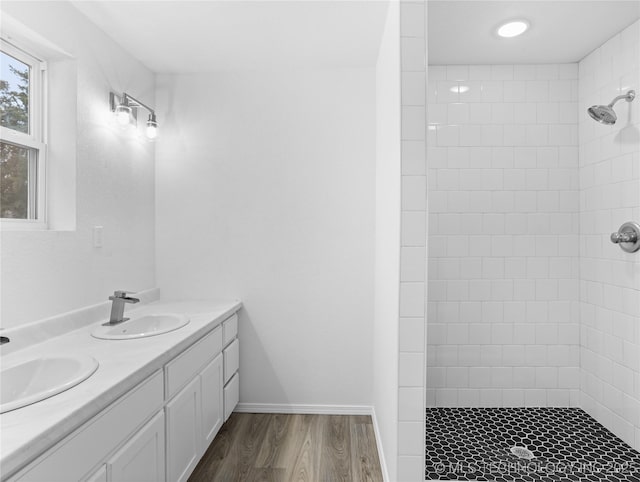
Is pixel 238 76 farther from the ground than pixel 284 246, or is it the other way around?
pixel 238 76

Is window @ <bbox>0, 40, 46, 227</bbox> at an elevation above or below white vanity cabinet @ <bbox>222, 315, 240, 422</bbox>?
above

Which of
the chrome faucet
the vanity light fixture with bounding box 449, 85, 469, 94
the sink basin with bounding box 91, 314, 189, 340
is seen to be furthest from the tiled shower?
the chrome faucet

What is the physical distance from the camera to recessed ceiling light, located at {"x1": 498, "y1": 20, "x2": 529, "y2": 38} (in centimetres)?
220

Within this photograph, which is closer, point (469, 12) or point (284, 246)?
point (469, 12)

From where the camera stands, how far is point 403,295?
165 centimetres

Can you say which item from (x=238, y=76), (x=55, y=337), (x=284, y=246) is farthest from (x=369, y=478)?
(x=238, y=76)

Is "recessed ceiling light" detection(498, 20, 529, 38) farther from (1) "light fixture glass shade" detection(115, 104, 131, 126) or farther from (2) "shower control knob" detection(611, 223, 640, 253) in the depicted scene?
(1) "light fixture glass shade" detection(115, 104, 131, 126)

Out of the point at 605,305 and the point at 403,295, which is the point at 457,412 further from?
the point at 403,295

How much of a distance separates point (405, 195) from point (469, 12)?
3.89 feet

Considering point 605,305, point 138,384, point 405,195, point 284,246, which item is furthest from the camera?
point 284,246

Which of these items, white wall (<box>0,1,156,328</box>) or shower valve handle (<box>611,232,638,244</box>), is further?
shower valve handle (<box>611,232,638,244</box>)

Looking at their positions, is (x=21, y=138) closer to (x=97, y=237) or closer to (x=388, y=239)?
(x=97, y=237)

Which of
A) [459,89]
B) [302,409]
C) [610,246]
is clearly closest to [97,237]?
[302,409]

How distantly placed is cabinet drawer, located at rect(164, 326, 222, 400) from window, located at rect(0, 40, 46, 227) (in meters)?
1.00
